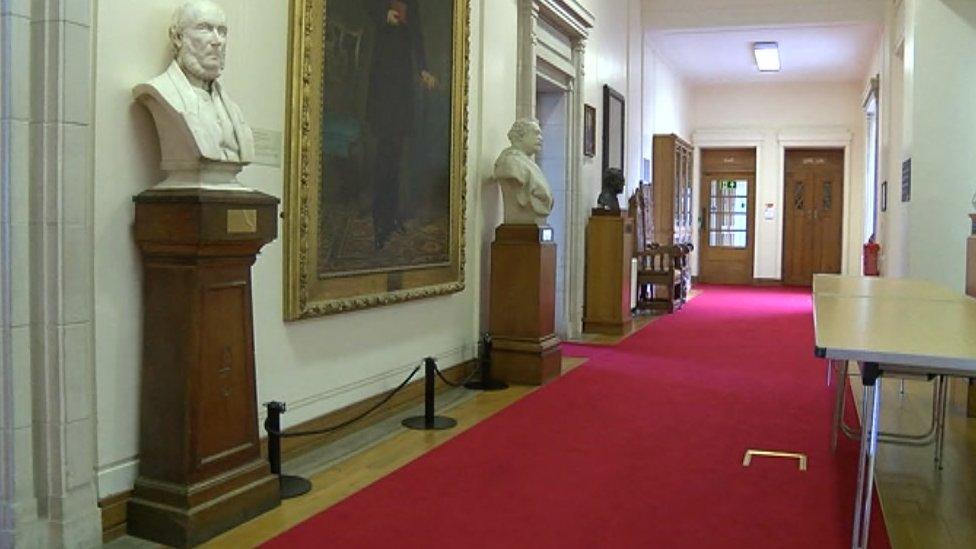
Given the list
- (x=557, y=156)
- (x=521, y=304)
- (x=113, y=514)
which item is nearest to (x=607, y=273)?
(x=557, y=156)

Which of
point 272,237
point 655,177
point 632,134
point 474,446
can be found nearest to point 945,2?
point 632,134

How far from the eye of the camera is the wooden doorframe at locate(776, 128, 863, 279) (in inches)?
676

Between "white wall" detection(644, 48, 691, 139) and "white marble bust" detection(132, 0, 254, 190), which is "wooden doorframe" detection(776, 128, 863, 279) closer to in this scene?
"white wall" detection(644, 48, 691, 139)

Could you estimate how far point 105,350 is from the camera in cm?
335

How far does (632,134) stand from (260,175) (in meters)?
8.59

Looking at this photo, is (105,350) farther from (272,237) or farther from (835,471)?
(835,471)

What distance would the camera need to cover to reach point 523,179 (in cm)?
654

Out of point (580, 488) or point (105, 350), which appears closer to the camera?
point (105, 350)

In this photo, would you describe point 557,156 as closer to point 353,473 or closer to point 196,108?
point 353,473

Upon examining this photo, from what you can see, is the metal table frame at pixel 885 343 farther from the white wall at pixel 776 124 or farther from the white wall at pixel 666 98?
the white wall at pixel 776 124

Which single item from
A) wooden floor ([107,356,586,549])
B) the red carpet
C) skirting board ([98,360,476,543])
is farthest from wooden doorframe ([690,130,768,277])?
wooden floor ([107,356,586,549])

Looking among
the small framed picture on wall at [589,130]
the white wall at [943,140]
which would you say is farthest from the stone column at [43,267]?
the white wall at [943,140]

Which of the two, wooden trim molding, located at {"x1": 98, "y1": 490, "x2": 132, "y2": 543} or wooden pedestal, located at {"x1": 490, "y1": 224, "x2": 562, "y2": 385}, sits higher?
wooden pedestal, located at {"x1": 490, "y1": 224, "x2": 562, "y2": 385}

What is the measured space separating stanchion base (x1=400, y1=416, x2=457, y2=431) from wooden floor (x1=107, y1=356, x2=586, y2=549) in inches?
2.5
